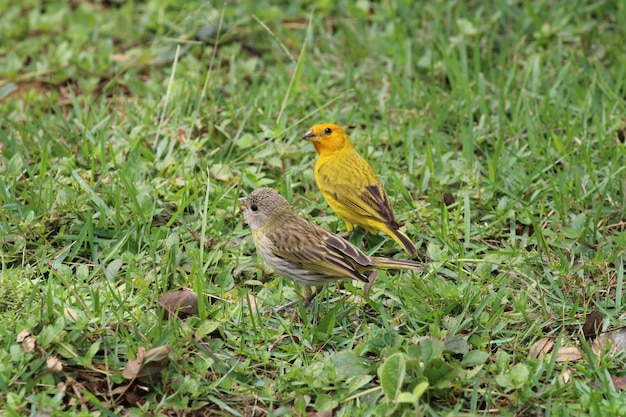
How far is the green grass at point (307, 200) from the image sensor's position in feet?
14.0

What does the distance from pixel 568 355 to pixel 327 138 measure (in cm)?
256

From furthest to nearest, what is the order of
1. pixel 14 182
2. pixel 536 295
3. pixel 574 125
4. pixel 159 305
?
pixel 574 125 → pixel 14 182 → pixel 536 295 → pixel 159 305

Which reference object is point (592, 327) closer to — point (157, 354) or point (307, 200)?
point (307, 200)

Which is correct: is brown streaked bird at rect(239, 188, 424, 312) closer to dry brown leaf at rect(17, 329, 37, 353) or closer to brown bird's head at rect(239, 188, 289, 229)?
brown bird's head at rect(239, 188, 289, 229)

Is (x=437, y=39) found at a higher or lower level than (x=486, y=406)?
higher

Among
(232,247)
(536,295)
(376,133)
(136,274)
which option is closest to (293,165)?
(376,133)

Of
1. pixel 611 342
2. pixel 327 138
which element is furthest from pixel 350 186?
pixel 611 342

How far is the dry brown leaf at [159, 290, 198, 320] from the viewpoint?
4.74m

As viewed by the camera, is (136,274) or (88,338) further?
(136,274)

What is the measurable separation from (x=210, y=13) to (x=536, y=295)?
15.3 feet

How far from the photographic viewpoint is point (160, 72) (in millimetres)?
7906

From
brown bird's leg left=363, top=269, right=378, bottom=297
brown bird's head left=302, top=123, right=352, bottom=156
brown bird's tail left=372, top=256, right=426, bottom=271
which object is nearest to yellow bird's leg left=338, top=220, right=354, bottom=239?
brown bird's head left=302, top=123, right=352, bottom=156

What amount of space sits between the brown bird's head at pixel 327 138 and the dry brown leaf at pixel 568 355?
2.40 metres

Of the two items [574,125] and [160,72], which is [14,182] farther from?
[574,125]
